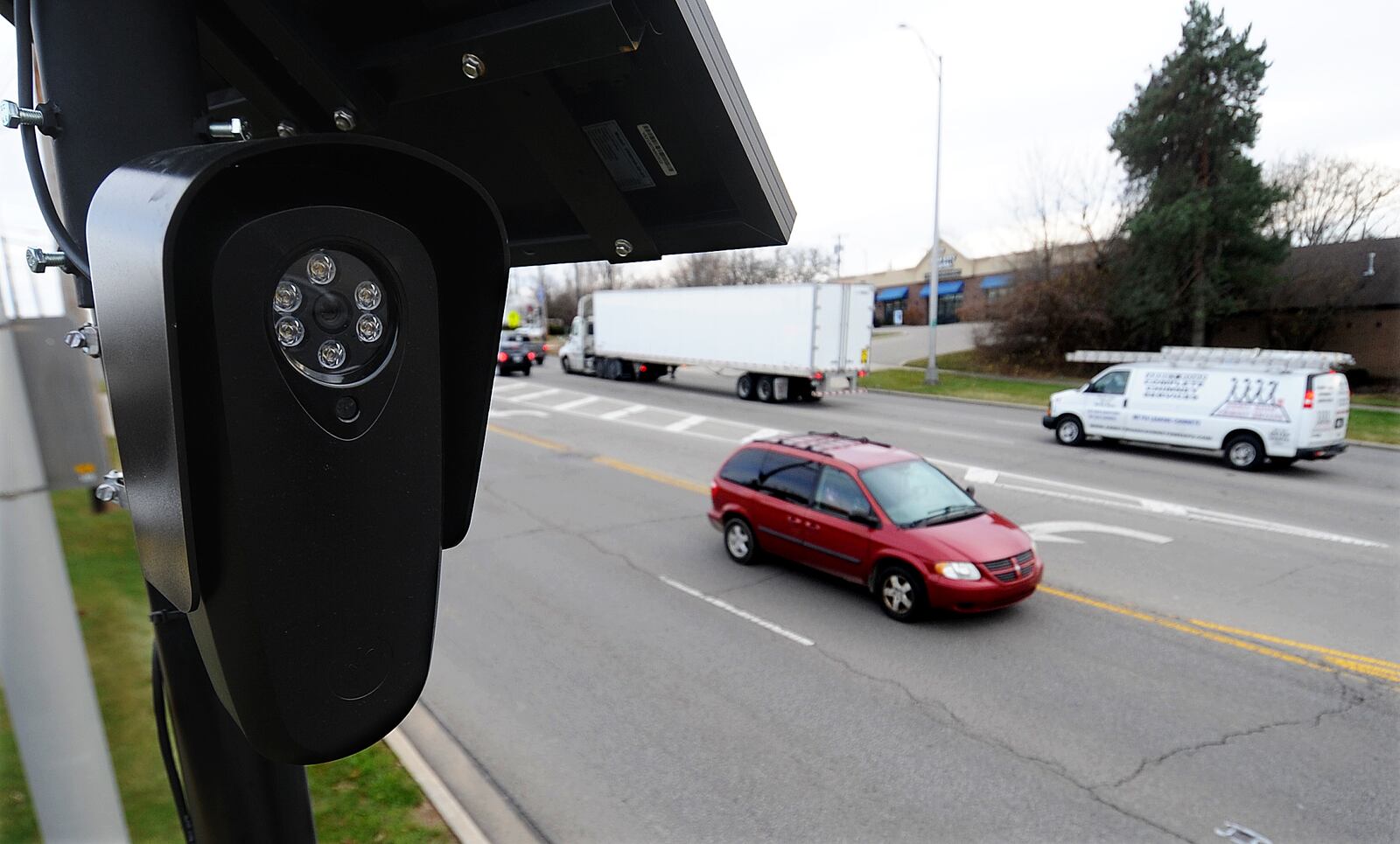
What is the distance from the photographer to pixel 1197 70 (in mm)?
28359

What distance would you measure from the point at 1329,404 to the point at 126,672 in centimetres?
1735

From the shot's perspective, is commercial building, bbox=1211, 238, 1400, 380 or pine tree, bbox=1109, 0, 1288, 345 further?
commercial building, bbox=1211, 238, 1400, 380

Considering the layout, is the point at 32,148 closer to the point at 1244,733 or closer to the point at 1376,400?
the point at 1244,733

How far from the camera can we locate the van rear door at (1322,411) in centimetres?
1383

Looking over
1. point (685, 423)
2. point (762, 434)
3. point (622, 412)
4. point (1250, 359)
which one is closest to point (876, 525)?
point (762, 434)

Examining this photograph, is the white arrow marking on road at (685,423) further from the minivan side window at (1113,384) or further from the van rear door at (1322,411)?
the van rear door at (1322,411)

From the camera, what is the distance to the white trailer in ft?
74.9

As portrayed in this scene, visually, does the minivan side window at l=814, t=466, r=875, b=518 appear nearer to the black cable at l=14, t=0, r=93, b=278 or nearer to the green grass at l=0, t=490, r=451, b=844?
the green grass at l=0, t=490, r=451, b=844

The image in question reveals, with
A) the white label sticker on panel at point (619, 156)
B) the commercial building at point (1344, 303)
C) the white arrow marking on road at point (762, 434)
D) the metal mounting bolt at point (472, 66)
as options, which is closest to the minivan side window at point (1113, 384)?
the white arrow marking on road at point (762, 434)

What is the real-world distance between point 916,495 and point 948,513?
0.36m

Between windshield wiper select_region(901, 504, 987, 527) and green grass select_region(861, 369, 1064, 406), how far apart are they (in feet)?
58.7

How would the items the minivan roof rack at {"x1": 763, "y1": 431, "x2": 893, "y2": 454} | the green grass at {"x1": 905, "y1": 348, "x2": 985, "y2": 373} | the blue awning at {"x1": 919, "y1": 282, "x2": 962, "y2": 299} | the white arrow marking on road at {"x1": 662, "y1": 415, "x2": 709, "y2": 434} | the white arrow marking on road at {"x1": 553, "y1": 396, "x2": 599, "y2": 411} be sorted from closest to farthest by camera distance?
the minivan roof rack at {"x1": 763, "y1": 431, "x2": 893, "y2": 454}, the white arrow marking on road at {"x1": 662, "y1": 415, "x2": 709, "y2": 434}, the white arrow marking on road at {"x1": 553, "y1": 396, "x2": 599, "y2": 411}, the green grass at {"x1": 905, "y1": 348, "x2": 985, "y2": 373}, the blue awning at {"x1": 919, "y1": 282, "x2": 962, "y2": 299}

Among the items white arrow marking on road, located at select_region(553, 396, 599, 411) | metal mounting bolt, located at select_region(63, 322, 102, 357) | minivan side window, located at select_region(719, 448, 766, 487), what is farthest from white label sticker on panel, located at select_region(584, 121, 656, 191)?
white arrow marking on road, located at select_region(553, 396, 599, 411)

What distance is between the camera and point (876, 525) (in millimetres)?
7777
